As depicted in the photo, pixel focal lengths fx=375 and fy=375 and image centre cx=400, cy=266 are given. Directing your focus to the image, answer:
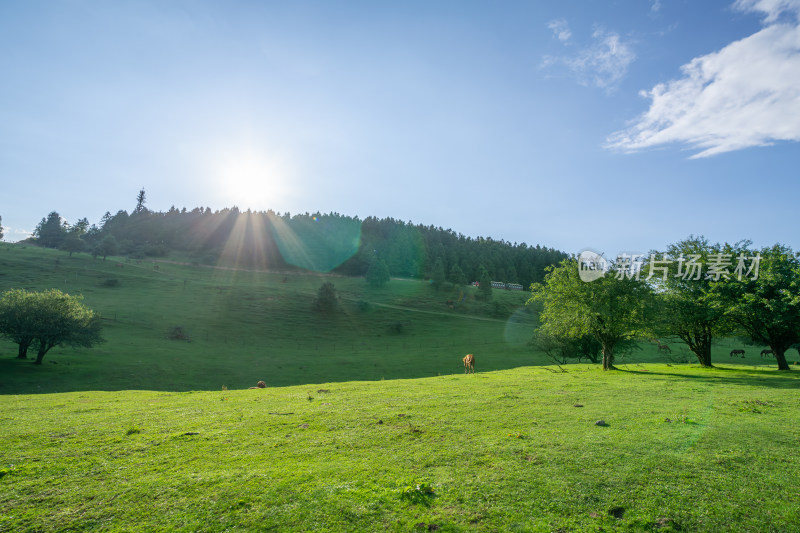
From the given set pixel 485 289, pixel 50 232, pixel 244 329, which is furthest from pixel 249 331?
pixel 50 232

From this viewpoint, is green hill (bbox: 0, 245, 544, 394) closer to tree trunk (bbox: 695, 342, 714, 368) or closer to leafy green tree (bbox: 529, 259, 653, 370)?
leafy green tree (bbox: 529, 259, 653, 370)

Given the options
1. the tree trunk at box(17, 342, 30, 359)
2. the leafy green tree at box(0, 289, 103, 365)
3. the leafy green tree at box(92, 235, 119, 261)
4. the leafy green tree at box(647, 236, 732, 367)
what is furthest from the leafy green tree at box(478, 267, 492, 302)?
the leafy green tree at box(92, 235, 119, 261)

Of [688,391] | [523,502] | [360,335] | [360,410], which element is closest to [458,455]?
[523,502]

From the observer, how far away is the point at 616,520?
6547 millimetres

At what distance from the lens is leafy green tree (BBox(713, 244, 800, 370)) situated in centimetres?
3112

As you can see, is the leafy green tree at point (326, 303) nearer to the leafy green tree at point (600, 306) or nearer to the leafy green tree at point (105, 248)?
the leafy green tree at point (600, 306)

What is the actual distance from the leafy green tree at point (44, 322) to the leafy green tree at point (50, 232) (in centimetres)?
15274

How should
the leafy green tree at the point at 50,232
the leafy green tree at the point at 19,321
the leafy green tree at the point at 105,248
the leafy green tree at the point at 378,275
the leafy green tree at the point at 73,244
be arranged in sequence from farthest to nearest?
the leafy green tree at the point at 50,232 → the leafy green tree at the point at 73,244 → the leafy green tree at the point at 105,248 → the leafy green tree at the point at 378,275 → the leafy green tree at the point at 19,321

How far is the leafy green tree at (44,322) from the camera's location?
4384 cm

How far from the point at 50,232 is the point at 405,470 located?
746 ft

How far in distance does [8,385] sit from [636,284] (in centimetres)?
5987

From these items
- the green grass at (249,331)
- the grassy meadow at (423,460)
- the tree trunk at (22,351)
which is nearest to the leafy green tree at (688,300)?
the grassy meadow at (423,460)

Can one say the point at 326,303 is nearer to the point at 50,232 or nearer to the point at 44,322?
the point at 44,322

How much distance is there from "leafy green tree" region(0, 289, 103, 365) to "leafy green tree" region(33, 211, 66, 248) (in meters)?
153
